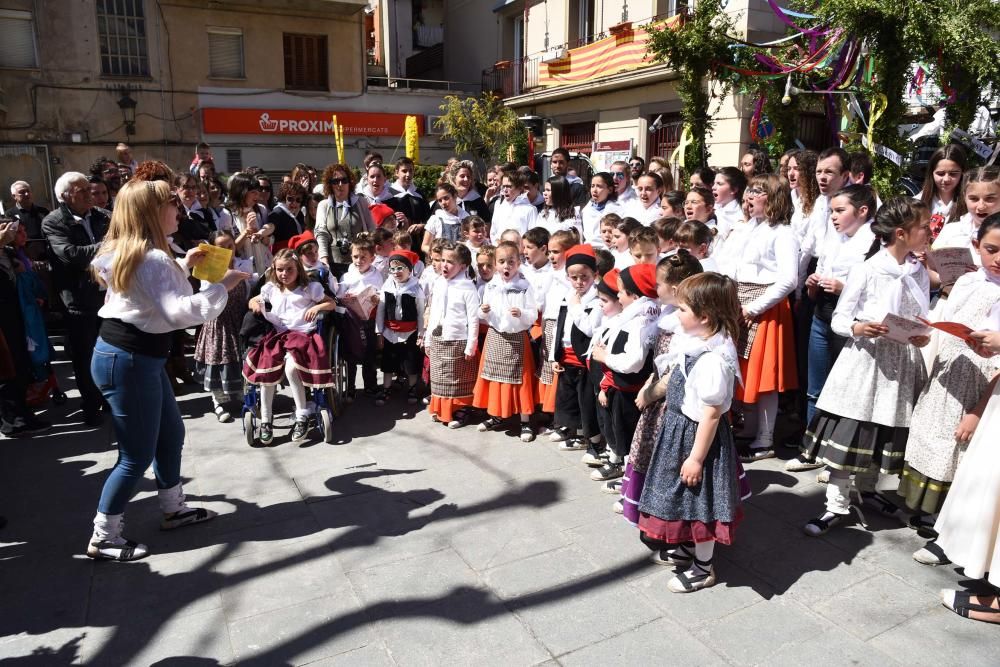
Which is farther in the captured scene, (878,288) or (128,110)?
(128,110)

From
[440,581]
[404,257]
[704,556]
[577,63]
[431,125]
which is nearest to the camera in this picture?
[704,556]

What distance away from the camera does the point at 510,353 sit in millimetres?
5164

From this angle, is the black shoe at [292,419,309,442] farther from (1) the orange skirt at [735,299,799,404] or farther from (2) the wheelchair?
(1) the orange skirt at [735,299,799,404]

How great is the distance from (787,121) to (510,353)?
5162 mm

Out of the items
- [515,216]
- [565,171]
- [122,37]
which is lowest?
[515,216]

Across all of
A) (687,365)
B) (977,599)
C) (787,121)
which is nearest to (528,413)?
(687,365)

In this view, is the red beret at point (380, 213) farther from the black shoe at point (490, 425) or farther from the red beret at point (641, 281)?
the red beret at point (641, 281)

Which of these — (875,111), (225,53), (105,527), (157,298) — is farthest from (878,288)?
(225,53)

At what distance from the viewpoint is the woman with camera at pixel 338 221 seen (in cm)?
672

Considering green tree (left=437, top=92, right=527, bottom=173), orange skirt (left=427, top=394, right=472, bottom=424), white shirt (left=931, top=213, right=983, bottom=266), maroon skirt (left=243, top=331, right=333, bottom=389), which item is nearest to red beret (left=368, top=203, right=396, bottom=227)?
maroon skirt (left=243, top=331, right=333, bottom=389)

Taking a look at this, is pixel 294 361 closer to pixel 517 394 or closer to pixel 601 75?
pixel 517 394

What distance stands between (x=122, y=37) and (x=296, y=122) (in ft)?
15.9

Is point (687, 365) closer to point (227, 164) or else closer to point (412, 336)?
point (412, 336)

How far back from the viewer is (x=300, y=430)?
515 cm
